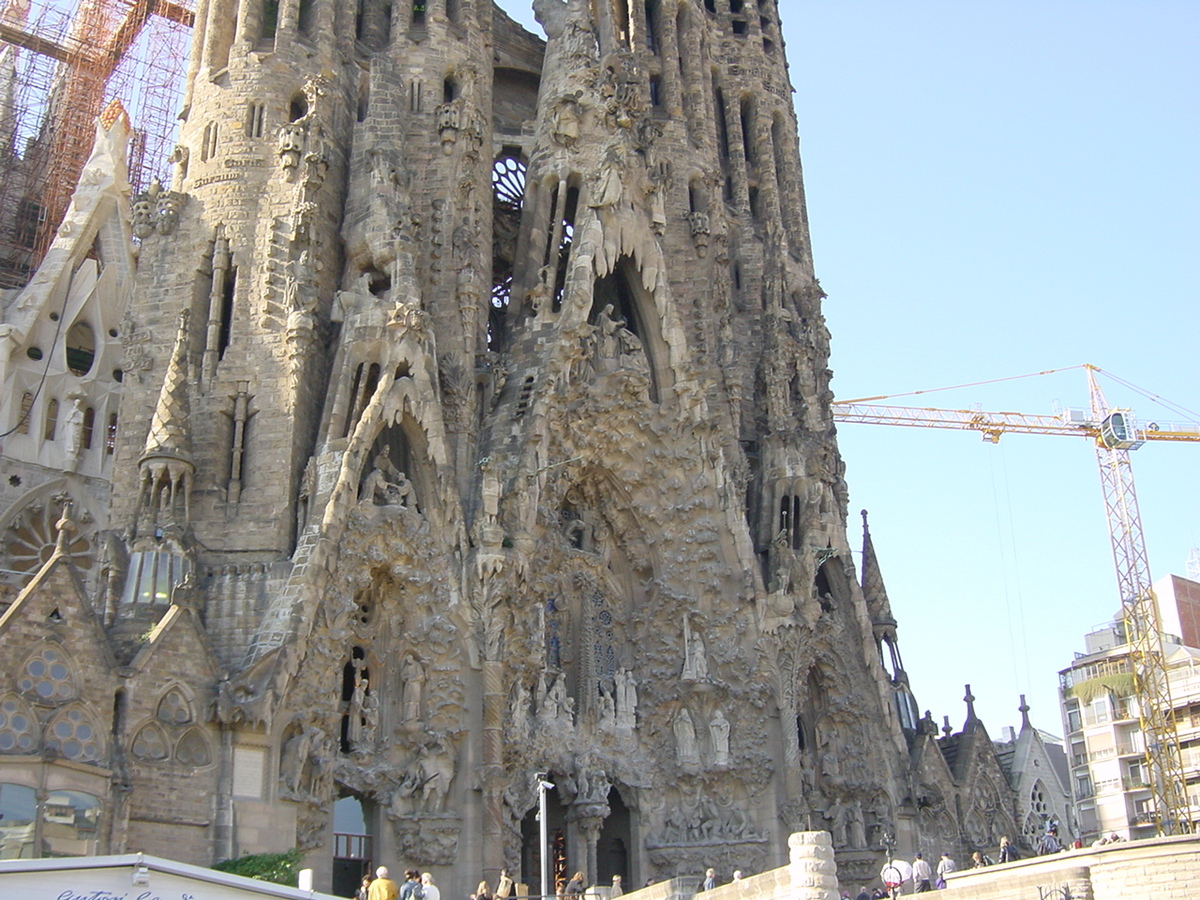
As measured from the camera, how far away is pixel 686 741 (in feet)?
93.2

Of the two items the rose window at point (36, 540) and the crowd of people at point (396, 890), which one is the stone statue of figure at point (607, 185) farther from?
the crowd of people at point (396, 890)

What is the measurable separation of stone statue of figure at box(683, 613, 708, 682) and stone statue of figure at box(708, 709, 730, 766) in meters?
0.84

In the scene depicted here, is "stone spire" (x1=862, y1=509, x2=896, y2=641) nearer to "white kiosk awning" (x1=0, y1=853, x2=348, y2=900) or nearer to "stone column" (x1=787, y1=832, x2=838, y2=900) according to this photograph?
"stone column" (x1=787, y1=832, x2=838, y2=900)

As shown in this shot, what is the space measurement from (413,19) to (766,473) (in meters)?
12.4

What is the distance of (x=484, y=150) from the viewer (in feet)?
102

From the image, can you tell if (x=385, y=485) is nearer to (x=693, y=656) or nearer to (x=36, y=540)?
(x=693, y=656)

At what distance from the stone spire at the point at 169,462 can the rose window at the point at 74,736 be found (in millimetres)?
3720

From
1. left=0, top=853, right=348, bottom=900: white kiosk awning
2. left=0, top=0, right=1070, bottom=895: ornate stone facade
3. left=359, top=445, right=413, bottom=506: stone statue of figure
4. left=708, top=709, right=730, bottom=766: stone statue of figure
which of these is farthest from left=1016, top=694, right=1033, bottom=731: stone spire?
left=0, top=853, right=348, bottom=900: white kiosk awning

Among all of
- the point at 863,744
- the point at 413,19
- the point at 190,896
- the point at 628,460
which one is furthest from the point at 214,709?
the point at 413,19

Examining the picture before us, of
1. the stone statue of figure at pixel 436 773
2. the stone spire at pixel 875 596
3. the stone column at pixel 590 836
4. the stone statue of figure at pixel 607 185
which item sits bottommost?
the stone column at pixel 590 836

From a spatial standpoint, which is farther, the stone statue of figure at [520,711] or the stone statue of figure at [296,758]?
the stone statue of figure at [520,711]

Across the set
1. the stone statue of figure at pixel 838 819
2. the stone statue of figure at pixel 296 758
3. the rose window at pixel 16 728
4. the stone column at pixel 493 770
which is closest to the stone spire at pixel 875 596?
the stone statue of figure at pixel 838 819

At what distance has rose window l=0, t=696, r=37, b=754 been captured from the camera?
19.9m

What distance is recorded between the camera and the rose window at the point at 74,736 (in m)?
20.4
